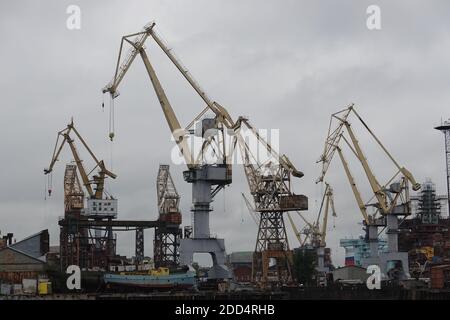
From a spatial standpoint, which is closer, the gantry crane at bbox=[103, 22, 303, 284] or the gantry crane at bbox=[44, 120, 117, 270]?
the gantry crane at bbox=[103, 22, 303, 284]

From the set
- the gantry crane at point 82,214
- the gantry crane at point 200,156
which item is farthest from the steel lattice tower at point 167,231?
the gantry crane at point 200,156

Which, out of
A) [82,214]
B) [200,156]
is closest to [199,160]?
[200,156]

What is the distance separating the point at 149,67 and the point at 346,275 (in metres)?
63.4

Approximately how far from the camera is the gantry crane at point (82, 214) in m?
129

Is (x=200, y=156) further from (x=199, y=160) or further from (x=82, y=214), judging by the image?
(x=82, y=214)

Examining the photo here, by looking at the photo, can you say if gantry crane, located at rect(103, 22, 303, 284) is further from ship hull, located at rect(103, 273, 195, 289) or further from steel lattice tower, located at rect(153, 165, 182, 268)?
steel lattice tower, located at rect(153, 165, 182, 268)

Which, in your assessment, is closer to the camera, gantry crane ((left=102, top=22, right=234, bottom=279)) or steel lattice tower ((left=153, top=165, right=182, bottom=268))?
gantry crane ((left=102, top=22, right=234, bottom=279))

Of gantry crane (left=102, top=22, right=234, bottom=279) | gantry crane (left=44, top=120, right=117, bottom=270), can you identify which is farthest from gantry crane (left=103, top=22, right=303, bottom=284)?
gantry crane (left=44, top=120, right=117, bottom=270)

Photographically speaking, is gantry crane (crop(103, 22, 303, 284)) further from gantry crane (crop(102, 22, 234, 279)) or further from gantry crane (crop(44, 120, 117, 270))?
gantry crane (crop(44, 120, 117, 270))

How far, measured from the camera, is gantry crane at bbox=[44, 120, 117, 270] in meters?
129

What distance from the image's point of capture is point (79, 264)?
415 feet

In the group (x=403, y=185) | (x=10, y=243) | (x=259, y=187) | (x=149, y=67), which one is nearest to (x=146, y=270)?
(x=259, y=187)

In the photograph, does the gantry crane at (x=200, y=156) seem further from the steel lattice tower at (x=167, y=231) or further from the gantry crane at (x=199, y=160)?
the steel lattice tower at (x=167, y=231)
